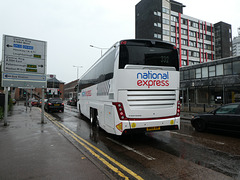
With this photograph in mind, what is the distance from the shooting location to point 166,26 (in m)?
45.4

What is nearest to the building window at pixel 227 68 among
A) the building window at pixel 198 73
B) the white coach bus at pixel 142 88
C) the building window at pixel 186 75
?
the building window at pixel 198 73

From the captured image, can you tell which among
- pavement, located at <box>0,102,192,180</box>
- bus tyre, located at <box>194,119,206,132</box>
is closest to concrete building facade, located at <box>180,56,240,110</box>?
bus tyre, located at <box>194,119,206,132</box>

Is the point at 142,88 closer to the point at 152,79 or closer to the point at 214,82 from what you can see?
the point at 152,79

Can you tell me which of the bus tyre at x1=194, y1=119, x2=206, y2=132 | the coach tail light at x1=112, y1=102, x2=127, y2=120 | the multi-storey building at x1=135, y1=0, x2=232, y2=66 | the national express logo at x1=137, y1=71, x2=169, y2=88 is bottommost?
the bus tyre at x1=194, y1=119, x2=206, y2=132


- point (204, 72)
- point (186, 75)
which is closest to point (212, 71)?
point (204, 72)

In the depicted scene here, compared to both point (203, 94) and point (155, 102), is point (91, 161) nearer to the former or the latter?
point (155, 102)

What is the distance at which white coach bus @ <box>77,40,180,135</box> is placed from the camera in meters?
5.40

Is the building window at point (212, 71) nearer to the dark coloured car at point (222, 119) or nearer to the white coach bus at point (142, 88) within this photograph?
the dark coloured car at point (222, 119)

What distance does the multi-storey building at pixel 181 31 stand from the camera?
145 feet

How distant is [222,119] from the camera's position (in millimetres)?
6973

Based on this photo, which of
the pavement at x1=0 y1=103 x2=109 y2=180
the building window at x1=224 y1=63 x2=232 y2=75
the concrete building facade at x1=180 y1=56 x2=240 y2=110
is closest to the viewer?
the pavement at x1=0 y1=103 x2=109 y2=180

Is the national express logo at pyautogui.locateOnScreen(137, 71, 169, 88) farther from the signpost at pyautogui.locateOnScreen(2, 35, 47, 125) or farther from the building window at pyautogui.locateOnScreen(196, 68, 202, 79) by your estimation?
the building window at pyautogui.locateOnScreen(196, 68, 202, 79)

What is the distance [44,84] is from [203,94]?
69.9 ft

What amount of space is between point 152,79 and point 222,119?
152 inches
